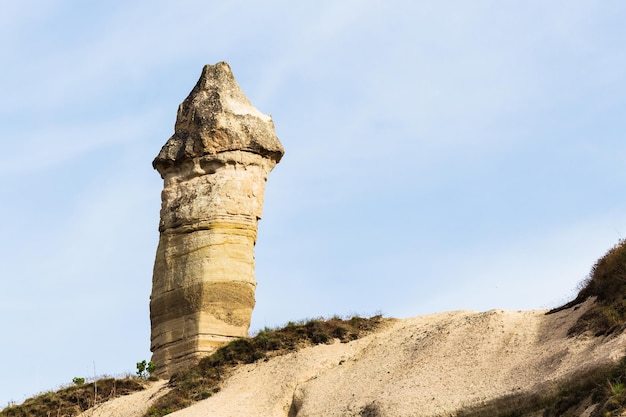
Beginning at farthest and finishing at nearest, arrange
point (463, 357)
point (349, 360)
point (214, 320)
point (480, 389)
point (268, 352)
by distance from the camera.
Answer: point (214, 320)
point (268, 352)
point (349, 360)
point (463, 357)
point (480, 389)

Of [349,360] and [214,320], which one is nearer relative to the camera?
[349,360]

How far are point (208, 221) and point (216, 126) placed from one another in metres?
2.91

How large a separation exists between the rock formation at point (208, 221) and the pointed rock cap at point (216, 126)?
3 centimetres

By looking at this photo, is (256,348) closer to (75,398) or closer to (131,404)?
(131,404)

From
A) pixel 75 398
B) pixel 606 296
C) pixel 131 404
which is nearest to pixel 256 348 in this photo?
pixel 131 404

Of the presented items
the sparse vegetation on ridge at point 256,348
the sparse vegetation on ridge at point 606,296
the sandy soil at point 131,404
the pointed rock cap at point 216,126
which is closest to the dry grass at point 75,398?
the sandy soil at point 131,404

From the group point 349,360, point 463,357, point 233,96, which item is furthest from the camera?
point 233,96

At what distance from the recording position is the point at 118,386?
3297cm

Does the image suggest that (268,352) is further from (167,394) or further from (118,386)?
(118,386)

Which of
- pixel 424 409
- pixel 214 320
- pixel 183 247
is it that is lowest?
pixel 424 409

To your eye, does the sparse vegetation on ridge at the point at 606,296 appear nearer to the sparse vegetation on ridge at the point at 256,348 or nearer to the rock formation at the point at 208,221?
the sparse vegetation on ridge at the point at 256,348

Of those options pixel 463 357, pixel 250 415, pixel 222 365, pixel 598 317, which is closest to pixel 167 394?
pixel 222 365

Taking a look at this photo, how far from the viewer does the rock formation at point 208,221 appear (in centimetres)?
3288

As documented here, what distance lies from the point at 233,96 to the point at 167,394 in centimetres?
1025
